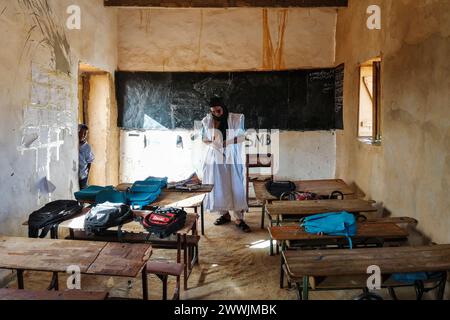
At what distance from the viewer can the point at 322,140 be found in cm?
582

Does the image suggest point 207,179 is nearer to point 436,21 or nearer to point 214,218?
point 214,218

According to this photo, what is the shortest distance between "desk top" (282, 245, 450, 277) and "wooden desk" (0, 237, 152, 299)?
2.78 ft

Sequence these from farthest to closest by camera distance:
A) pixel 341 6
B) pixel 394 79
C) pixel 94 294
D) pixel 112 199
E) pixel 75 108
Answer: pixel 341 6 < pixel 75 108 < pixel 394 79 < pixel 112 199 < pixel 94 294

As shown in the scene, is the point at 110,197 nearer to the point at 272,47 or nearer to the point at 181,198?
the point at 181,198

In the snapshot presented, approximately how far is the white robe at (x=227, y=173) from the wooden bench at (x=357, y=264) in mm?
2314

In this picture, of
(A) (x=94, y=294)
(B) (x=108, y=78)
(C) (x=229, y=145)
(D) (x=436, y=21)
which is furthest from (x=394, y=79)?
(B) (x=108, y=78)

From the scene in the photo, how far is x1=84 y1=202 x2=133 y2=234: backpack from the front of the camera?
2.66 metres

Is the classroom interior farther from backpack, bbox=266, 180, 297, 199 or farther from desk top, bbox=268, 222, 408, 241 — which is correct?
backpack, bbox=266, 180, 297, 199

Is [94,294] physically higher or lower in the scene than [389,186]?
lower

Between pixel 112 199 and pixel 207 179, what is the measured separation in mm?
1600

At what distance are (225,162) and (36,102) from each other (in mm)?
2126

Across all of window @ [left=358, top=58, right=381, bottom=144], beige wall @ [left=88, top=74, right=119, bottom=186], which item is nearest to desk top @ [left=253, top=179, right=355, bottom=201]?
window @ [left=358, top=58, right=381, bottom=144]

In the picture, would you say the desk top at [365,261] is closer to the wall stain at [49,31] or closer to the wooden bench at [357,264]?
the wooden bench at [357,264]

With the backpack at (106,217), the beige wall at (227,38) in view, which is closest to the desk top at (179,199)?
the backpack at (106,217)
